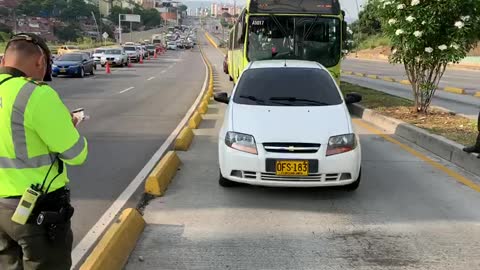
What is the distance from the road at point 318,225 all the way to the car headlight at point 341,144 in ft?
2.02

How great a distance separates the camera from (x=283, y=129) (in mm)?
6059

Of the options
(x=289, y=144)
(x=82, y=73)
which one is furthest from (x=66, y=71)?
(x=289, y=144)

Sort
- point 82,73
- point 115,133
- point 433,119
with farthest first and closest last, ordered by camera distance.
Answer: point 82,73 → point 433,119 → point 115,133

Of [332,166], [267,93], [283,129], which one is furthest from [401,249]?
[267,93]

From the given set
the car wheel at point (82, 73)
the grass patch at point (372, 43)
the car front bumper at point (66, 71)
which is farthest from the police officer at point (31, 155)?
the grass patch at point (372, 43)

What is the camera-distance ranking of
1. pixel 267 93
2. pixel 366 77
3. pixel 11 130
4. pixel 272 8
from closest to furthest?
pixel 11 130 → pixel 267 93 → pixel 272 8 → pixel 366 77

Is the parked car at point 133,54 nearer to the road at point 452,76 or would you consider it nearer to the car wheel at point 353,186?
the road at point 452,76

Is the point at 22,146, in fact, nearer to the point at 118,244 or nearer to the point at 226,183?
the point at 118,244

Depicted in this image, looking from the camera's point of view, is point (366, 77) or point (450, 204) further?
point (366, 77)

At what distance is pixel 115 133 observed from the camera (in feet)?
34.8

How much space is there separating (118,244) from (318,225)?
203 cm

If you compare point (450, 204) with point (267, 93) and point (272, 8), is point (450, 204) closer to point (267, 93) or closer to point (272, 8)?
point (267, 93)

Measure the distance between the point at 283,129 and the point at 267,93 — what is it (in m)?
1.18

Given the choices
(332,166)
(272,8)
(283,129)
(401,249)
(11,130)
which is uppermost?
(272,8)
